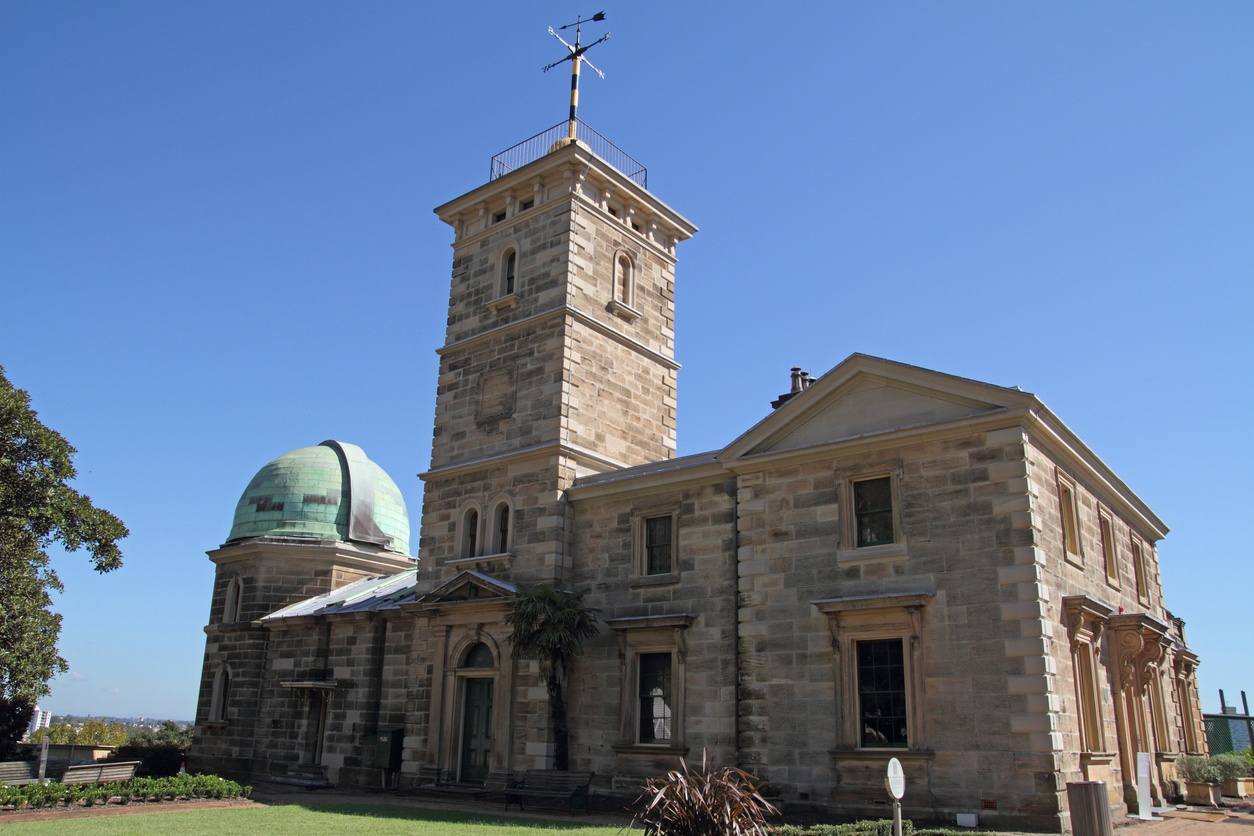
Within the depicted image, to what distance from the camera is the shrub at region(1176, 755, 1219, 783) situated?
19641 millimetres

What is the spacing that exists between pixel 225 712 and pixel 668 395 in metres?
18.6

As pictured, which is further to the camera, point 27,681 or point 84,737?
point 84,737

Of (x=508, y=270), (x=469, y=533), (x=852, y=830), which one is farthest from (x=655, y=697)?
(x=508, y=270)

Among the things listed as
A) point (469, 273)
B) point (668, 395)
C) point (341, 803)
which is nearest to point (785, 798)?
point (341, 803)

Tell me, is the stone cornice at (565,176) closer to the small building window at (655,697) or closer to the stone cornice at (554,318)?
the stone cornice at (554,318)

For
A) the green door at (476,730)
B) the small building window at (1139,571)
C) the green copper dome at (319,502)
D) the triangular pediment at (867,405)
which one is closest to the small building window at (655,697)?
the green door at (476,730)

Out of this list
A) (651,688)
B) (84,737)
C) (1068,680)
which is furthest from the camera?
(84,737)

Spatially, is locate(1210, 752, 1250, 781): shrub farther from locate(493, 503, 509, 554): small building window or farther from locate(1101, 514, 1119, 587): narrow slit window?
locate(493, 503, 509, 554): small building window

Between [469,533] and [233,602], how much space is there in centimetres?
1315

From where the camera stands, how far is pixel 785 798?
17281mm

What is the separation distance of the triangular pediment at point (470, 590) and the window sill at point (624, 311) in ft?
26.1

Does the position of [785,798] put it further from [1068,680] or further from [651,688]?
[1068,680]

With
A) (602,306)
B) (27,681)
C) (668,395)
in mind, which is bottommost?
(27,681)

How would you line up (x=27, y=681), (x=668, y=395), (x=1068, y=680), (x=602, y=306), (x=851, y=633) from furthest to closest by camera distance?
(x=668, y=395) < (x=602, y=306) < (x=27, y=681) < (x=851, y=633) < (x=1068, y=680)
